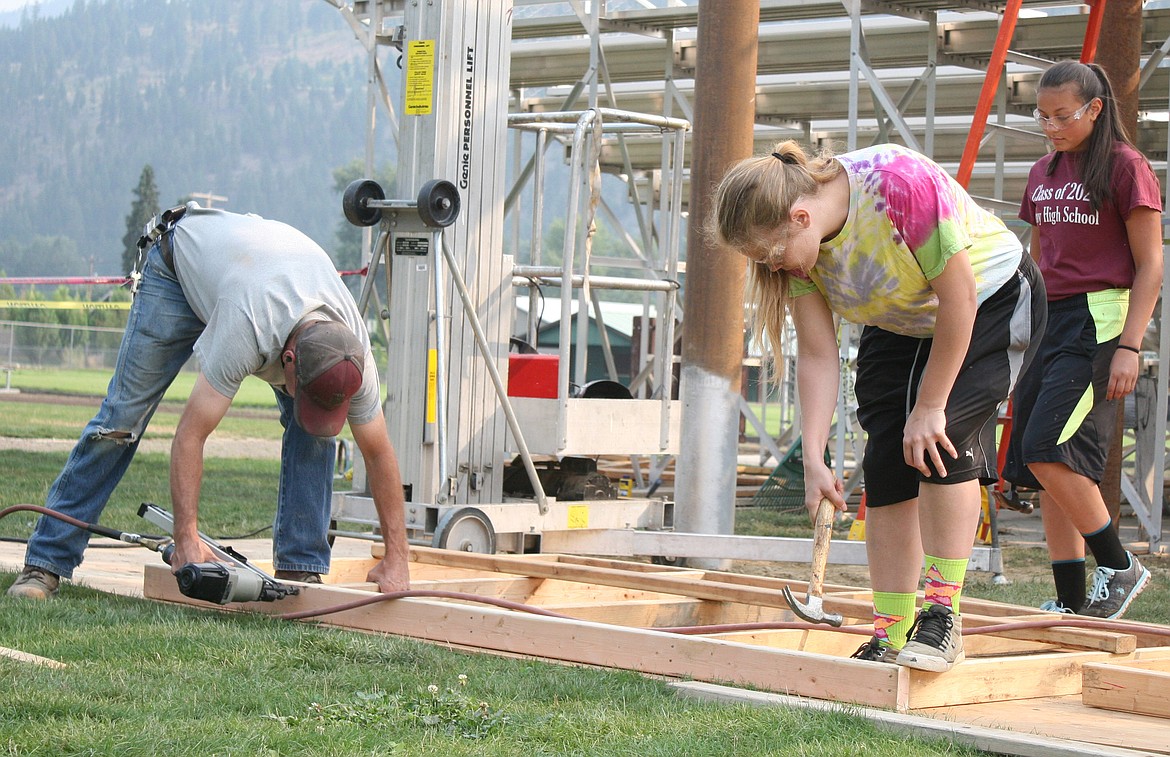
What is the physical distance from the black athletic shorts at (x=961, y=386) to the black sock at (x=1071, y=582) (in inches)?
57.3

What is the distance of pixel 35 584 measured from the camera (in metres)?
4.77

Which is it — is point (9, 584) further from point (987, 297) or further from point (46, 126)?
point (46, 126)

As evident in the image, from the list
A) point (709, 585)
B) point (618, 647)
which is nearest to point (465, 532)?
point (709, 585)

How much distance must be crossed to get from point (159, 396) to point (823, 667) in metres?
2.52

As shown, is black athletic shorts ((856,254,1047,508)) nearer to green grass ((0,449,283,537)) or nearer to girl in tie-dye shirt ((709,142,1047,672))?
girl in tie-dye shirt ((709,142,1047,672))

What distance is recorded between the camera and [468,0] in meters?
7.18

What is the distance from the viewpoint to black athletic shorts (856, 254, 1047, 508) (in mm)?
3645

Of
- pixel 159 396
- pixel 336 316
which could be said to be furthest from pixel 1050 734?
pixel 159 396

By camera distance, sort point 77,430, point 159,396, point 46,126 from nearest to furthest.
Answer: point 159,396 < point 77,430 < point 46,126

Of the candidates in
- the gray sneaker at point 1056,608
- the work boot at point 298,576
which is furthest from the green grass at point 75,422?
the gray sneaker at point 1056,608

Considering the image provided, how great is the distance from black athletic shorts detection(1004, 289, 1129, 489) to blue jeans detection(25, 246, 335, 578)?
8.00ft

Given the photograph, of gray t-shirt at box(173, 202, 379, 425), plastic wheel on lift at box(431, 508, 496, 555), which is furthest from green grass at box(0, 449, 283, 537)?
gray t-shirt at box(173, 202, 379, 425)

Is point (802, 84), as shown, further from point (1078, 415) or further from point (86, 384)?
point (86, 384)

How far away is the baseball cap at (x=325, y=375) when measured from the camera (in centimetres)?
421
